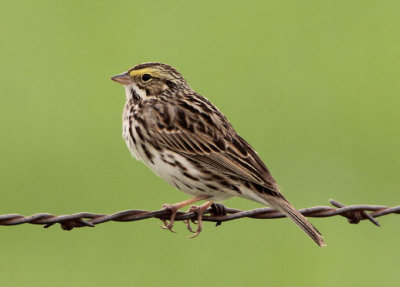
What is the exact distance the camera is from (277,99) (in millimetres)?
16516

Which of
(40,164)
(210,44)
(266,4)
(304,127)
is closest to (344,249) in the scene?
(304,127)

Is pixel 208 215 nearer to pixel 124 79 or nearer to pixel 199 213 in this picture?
pixel 199 213

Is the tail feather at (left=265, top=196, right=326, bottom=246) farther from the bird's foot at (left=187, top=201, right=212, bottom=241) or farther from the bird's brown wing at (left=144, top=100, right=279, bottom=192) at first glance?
the bird's foot at (left=187, top=201, right=212, bottom=241)

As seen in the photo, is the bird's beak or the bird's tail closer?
the bird's tail

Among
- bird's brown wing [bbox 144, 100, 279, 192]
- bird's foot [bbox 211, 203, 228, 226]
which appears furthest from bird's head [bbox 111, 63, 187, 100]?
bird's foot [bbox 211, 203, 228, 226]

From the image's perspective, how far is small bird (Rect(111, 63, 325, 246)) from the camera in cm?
891

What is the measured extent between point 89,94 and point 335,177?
3.84 meters

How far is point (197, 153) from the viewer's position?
9.15 m

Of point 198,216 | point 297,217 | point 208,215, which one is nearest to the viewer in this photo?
point 297,217

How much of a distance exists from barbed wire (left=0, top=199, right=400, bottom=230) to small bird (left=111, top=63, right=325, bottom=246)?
0.41 ft

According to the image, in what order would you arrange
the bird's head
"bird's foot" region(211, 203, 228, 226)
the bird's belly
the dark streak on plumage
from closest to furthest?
"bird's foot" region(211, 203, 228, 226)
the bird's belly
the dark streak on plumage
the bird's head

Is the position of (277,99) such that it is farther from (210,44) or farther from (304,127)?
(210,44)

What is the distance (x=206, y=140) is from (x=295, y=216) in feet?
3.53

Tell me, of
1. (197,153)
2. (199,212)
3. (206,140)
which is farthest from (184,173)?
(199,212)
